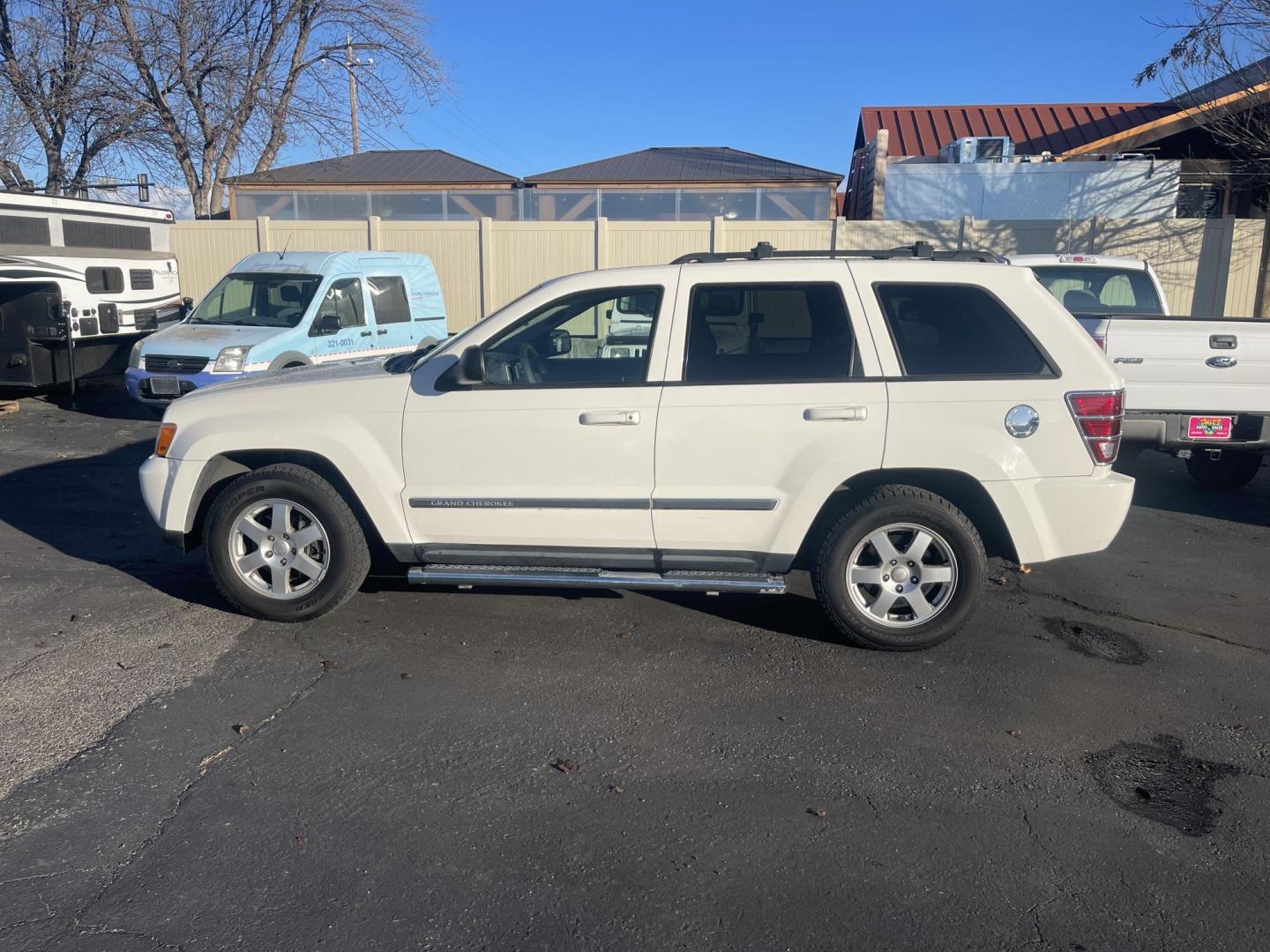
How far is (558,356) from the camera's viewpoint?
5.34m

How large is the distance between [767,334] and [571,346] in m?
1.06

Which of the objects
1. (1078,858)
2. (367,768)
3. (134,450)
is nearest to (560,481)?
(367,768)

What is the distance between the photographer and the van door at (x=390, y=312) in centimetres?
1202

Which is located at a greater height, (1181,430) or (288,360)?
(288,360)

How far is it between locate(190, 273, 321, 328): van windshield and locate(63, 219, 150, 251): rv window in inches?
95.7

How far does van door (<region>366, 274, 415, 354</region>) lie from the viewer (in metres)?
12.0

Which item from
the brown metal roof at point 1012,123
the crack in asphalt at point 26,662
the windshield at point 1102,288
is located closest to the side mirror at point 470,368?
the crack in asphalt at point 26,662

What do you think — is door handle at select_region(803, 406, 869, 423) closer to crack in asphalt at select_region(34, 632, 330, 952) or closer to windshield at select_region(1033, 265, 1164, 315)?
crack in asphalt at select_region(34, 632, 330, 952)

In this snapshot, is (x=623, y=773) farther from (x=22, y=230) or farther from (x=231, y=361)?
(x=22, y=230)

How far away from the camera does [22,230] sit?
12.3 meters

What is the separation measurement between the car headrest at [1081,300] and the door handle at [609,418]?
20.9 feet

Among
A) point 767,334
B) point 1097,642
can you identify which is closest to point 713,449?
point 767,334

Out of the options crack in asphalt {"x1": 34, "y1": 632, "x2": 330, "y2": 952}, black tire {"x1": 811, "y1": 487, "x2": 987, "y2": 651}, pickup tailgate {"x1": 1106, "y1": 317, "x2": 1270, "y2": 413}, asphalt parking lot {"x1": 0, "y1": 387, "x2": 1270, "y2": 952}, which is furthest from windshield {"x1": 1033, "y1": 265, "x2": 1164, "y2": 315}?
crack in asphalt {"x1": 34, "y1": 632, "x2": 330, "y2": 952}

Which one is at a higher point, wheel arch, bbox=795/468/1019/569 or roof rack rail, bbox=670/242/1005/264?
roof rack rail, bbox=670/242/1005/264
